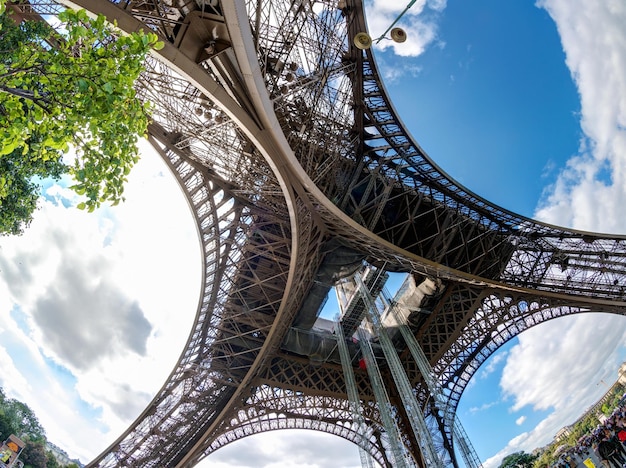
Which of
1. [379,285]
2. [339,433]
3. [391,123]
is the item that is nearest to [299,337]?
[379,285]

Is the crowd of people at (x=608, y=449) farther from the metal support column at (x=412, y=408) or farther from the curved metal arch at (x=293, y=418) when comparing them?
the curved metal arch at (x=293, y=418)

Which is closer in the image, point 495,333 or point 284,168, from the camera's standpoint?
point 284,168

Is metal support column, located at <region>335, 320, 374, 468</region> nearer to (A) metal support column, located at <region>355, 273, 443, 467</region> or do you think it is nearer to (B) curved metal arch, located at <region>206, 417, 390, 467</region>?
(A) metal support column, located at <region>355, 273, 443, 467</region>

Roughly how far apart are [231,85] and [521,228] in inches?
686

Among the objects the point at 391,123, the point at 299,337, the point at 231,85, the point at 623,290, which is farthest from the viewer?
the point at 299,337

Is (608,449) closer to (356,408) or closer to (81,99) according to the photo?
(356,408)

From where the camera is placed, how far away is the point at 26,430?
4153 centimetres

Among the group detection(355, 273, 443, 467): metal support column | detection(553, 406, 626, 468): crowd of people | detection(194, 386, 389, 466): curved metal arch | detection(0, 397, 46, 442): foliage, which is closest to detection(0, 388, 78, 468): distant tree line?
detection(0, 397, 46, 442): foliage

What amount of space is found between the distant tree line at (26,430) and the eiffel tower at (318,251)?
70.0 feet

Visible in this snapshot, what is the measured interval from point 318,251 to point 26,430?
43.3 m

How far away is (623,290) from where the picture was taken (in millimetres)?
19062

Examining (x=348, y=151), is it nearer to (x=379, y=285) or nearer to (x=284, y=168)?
(x=284, y=168)

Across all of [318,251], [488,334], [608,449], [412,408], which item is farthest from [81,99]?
[488,334]

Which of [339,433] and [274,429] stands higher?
[339,433]
